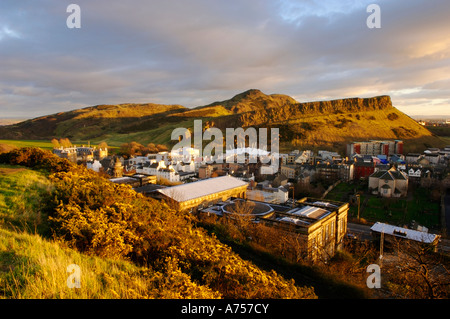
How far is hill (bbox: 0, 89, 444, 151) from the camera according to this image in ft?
272

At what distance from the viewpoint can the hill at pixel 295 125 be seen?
8294 cm

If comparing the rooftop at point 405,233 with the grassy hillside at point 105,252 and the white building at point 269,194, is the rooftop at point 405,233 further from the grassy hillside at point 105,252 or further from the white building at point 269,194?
the grassy hillside at point 105,252

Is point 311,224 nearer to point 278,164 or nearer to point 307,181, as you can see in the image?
point 307,181

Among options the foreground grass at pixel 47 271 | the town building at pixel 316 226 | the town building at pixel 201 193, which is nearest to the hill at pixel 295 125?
the town building at pixel 201 193

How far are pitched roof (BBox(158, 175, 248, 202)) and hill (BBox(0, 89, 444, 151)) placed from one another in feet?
168

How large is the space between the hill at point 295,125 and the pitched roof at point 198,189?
51193mm

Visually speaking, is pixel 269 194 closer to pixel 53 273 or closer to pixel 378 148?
pixel 53 273

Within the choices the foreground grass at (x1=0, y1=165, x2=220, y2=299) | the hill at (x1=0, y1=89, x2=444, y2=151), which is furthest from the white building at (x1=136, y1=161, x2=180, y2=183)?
the hill at (x1=0, y1=89, x2=444, y2=151)

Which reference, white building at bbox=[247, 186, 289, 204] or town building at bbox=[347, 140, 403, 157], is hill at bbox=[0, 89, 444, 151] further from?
white building at bbox=[247, 186, 289, 204]

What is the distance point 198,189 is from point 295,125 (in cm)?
6918

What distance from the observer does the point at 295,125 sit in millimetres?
87938

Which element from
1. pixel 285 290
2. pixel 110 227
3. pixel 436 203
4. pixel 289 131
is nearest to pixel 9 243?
pixel 110 227

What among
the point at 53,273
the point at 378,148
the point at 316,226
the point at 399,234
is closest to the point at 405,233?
the point at 399,234
